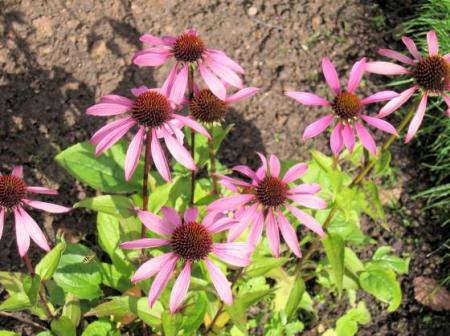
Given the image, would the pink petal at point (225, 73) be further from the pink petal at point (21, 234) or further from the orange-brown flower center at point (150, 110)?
the pink petal at point (21, 234)

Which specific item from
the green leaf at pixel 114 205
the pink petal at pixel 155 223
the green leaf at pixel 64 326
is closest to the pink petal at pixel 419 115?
the pink petal at pixel 155 223

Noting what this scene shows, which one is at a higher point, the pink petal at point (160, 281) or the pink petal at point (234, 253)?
the pink petal at point (234, 253)

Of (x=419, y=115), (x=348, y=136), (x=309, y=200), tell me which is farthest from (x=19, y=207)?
(x=419, y=115)

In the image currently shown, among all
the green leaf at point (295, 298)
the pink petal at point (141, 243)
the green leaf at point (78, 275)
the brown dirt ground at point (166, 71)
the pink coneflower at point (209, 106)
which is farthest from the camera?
the brown dirt ground at point (166, 71)

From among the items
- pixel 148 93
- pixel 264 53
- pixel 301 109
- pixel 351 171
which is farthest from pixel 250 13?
pixel 148 93

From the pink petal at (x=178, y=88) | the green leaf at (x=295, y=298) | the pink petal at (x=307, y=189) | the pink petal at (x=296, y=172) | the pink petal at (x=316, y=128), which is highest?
the pink petal at (x=178, y=88)

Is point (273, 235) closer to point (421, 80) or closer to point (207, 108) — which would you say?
point (207, 108)
